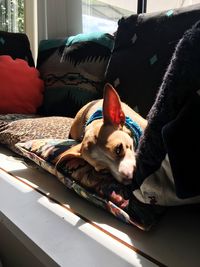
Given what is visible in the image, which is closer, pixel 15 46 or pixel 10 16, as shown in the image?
pixel 15 46

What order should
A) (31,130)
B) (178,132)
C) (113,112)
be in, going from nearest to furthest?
1. (178,132)
2. (113,112)
3. (31,130)

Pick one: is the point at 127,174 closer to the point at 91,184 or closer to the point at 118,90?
the point at 91,184

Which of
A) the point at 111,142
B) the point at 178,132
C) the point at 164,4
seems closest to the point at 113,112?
the point at 111,142

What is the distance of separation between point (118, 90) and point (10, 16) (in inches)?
61.0

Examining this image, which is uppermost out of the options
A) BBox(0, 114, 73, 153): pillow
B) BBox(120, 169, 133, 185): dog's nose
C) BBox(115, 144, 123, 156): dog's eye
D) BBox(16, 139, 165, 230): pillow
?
BBox(115, 144, 123, 156): dog's eye

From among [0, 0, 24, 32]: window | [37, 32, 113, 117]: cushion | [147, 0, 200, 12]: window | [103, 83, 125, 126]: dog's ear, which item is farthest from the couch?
[0, 0, 24, 32]: window

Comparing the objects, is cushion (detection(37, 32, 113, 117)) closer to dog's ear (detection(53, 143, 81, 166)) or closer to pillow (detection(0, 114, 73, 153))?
pillow (detection(0, 114, 73, 153))

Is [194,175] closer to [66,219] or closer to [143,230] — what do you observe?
[143,230]

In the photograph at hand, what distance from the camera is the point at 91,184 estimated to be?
0.75m

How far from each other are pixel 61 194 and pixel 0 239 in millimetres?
373

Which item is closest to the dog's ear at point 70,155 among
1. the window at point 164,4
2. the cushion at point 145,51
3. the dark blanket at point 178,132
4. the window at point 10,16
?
the dark blanket at point 178,132

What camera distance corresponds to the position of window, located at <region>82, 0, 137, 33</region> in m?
1.75

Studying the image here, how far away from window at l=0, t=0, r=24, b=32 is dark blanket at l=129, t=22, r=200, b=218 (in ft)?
6.84

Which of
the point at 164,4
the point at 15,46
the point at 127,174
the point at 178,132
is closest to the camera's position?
the point at 178,132
